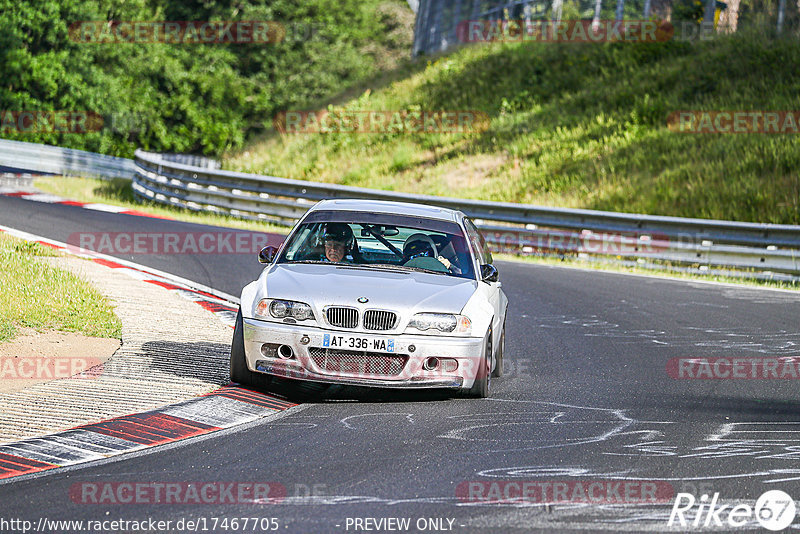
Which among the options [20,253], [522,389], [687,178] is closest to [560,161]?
[687,178]

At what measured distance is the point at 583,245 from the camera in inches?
839

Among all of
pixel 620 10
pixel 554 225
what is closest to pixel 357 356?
pixel 554 225

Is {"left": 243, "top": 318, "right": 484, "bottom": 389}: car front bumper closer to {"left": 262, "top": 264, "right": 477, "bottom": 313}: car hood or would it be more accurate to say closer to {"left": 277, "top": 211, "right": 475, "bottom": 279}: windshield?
{"left": 262, "top": 264, "right": 477, "bottom": 313}: car hood

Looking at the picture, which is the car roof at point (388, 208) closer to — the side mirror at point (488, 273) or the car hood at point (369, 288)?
the side mirror at point (488, 273)

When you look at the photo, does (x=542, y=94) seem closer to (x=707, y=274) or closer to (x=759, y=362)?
(x=707, y=274)

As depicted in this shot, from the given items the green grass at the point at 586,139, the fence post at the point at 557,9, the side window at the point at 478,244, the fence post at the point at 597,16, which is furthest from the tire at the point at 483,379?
the fence post at the point at 557,9

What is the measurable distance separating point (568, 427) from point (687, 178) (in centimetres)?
2007

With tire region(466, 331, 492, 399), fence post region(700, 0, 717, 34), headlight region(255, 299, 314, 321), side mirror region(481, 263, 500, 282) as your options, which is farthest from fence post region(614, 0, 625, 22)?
headlight region(255, 299, 314, 321)

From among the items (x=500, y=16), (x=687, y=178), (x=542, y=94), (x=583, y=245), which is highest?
(x=500, y=16)

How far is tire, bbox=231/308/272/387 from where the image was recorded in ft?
27.0

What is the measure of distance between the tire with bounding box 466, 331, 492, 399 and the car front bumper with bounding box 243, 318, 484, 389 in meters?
0.20

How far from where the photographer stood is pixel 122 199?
3009cm

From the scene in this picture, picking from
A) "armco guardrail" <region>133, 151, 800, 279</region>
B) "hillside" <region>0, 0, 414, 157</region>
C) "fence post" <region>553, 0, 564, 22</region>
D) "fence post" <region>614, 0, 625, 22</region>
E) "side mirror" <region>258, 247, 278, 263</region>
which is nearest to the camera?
"side mirror" <region>258, 247, 278, 263</region>

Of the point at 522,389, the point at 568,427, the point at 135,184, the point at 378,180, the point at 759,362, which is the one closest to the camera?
the point at 568,427
